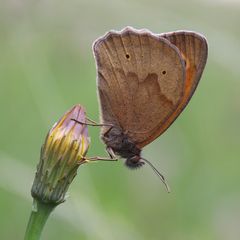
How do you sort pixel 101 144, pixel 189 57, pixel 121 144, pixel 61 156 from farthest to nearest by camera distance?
pixel 101 144 → pixel 121 144 → pixel 189 57 → pixel 61 156

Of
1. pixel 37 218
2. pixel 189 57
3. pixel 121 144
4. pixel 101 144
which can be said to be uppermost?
pixel 189 57

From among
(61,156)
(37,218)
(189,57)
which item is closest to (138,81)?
(189,57)

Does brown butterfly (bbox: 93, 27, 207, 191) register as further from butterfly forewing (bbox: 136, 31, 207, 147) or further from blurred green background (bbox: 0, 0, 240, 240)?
blurred green background (bbox: 0, 0, 240, 240)

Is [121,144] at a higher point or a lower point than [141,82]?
lower

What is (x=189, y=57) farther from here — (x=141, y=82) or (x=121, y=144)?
(x=121, y=144)

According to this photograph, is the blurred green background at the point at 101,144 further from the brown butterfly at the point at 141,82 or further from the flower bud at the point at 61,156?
the flower bud at the point at 61,156
